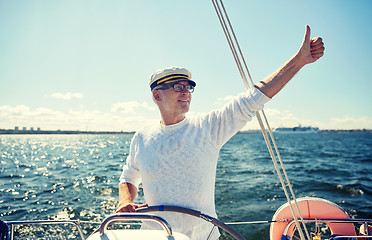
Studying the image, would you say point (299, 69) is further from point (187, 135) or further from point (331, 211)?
point (331, 211)

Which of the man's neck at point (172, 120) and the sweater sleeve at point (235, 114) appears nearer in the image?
the sweater sleeve at point (235, 114)

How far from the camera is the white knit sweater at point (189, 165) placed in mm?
1411

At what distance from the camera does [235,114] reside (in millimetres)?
1333

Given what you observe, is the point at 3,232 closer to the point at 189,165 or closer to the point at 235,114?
the point at 189,165

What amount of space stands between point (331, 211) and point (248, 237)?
3559mm

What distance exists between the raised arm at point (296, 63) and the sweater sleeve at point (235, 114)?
0.06 meters

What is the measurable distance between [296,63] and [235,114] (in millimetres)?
399

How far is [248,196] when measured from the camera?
8.23 metres

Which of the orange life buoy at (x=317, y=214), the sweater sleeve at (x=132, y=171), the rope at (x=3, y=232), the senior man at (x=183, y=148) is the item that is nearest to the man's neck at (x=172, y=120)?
the senior man at (x=183, y=148)

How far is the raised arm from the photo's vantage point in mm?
1157

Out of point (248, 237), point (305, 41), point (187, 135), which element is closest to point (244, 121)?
point (187, 135)

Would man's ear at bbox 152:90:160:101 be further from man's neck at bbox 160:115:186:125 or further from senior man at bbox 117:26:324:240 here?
man's neck at bbox 160:115:186:125

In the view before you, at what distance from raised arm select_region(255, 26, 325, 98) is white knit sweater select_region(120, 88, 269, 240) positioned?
21 cm

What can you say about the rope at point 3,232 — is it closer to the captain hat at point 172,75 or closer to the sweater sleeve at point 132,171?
the sweater sleeve at point 132,171
